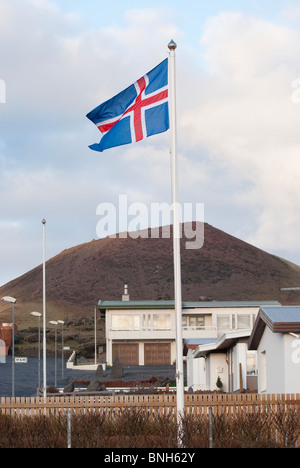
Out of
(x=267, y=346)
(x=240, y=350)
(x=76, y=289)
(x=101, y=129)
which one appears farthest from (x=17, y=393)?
(x=76, y=289)

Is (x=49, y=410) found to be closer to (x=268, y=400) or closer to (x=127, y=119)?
(x=268, y=400)

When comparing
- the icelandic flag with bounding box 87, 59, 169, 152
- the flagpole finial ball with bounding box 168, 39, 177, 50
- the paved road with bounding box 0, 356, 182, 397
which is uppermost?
the flagpole finial ball with bounding box 168, 39, 177, 50

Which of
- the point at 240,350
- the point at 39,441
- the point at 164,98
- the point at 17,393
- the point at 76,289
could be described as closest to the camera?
the point at 39,441

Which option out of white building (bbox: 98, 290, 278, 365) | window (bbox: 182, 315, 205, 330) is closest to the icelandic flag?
white building (bbox: 98, 290, 278, 365)

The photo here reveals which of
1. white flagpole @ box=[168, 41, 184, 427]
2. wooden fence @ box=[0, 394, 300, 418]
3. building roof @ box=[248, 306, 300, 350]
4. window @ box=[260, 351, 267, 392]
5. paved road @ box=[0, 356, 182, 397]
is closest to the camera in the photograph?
white flagpole @ box=[168, 41, 184, 427]

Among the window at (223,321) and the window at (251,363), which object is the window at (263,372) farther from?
the window at (223,321)

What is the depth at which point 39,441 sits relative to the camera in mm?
15516

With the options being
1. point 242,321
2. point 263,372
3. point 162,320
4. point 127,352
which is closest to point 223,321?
point 242,321

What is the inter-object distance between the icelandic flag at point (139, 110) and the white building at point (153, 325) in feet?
216

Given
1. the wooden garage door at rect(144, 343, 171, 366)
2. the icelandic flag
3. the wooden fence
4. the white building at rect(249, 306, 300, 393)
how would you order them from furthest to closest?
1. the wooden garage door at rect(144, 343, 171, 366)
2. the white building at rect(249, 306, 300, 393)
3. the wooden fence
4. the icelandic flag

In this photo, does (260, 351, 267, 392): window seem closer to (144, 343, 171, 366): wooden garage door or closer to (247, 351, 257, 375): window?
(247, 351, 257, 375): window

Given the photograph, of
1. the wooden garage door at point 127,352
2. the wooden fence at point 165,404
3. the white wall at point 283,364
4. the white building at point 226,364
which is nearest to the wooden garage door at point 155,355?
the wooden garage door at point 127,352

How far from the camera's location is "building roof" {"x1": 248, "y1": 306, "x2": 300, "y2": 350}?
1002 inches
